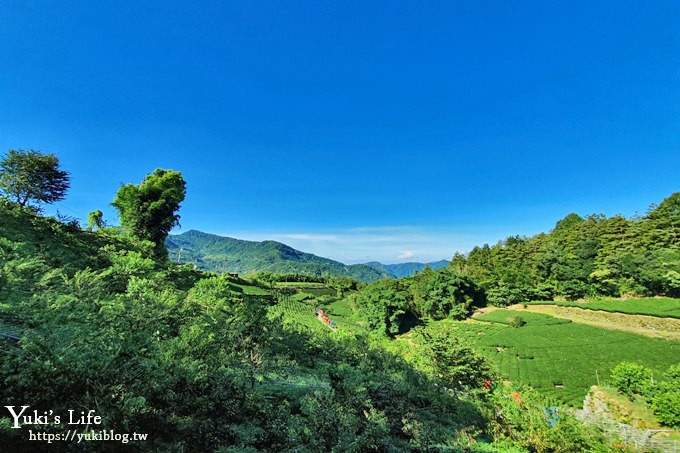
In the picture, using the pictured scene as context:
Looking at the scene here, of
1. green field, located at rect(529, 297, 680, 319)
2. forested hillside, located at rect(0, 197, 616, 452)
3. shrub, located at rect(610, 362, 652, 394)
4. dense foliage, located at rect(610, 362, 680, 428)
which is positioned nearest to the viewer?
forested hillside, located at rect(0, 197, 616, 452)

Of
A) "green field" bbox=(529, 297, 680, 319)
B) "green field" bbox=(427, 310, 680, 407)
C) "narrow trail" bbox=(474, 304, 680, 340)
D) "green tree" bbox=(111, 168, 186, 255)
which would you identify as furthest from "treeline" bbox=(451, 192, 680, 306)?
"green tree" bbox=(111, 168, 186, 255)

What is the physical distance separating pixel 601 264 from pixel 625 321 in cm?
1414

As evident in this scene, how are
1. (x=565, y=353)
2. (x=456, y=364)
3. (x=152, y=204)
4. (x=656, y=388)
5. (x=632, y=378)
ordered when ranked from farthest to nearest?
(x=565, y=353), (x=152, y=204), (x=632, y=378), (x=656, y=388), (x=456, y=364)

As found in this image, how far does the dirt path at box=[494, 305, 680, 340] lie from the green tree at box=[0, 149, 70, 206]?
1563 inches

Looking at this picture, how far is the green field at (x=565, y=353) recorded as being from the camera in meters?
16.5

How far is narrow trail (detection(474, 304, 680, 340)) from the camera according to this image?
74.1 feet

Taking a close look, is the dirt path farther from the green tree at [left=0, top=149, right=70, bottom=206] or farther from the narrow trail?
the green tree at [left=0, top=149, right=70, bottom=206]

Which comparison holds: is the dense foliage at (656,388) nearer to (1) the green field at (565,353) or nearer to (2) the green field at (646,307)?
(1) the green field at (565,353)

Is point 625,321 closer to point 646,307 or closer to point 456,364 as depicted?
point 646,307

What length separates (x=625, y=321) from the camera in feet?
84.3

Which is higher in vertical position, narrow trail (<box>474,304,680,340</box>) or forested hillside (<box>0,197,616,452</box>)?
forested hillside (<box>0,197,616,452</box>)

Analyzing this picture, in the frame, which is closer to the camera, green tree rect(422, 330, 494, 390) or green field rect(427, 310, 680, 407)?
green tree rect(422, 330, 494, 390)

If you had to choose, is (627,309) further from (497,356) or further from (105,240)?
(105,240)

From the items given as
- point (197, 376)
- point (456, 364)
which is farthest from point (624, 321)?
point (197, 376)
